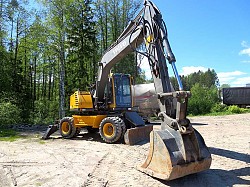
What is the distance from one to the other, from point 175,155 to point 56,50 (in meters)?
16.1

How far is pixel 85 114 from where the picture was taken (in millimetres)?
9484

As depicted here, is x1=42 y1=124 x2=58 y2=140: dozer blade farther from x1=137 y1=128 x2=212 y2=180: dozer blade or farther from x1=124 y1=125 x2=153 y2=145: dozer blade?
x1=137 y1=128 x2=212 y2=180: dozer blade

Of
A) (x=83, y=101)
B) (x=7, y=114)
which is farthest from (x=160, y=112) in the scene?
(x=7, y=114)

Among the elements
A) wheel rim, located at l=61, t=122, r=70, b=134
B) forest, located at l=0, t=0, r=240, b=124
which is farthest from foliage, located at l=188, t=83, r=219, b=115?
wheel rim, located at l=61, t=122, r=70, b=134

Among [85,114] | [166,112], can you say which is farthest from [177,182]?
[85,114]

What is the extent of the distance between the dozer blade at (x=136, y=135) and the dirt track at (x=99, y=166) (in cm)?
27

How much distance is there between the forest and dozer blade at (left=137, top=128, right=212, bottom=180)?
1241 cm

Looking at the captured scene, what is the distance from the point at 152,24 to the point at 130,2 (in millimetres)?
18061

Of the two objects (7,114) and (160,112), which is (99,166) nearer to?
(160,112)

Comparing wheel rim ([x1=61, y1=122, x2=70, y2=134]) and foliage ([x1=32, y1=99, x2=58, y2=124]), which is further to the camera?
foliage ([x1=32, y1=99, x2=58, y2=124])

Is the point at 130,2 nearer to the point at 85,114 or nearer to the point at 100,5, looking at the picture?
the point at 100,5

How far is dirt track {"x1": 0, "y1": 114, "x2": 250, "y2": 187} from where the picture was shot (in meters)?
4.60

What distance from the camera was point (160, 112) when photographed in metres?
5.22

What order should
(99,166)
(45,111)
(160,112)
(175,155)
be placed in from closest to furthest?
1. (175,155)
2. (160,112)
3. (99,166)
4. (45,111)
